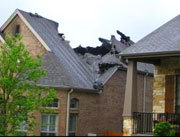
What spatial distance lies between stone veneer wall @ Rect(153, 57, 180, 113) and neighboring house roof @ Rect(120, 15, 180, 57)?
0.86 meters

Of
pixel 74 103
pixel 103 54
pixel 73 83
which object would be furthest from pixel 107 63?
pixel 74 103

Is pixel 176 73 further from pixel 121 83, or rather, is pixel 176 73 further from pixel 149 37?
pixel 121 83

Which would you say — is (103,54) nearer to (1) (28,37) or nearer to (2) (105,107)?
(2) (105,107)

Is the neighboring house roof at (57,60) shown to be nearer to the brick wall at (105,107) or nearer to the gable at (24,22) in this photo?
the gable at (24,22)

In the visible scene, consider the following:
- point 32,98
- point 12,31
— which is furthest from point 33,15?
point 32,98

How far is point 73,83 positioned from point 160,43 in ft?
34.7

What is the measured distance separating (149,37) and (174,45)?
2.29m

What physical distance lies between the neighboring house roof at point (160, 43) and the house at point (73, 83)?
8.69 metres

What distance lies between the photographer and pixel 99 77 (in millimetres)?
29484

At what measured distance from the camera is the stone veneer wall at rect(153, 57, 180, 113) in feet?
56.4

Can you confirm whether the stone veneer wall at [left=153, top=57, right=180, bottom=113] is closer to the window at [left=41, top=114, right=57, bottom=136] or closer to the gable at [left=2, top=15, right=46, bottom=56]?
the window at [left=41, top=114, right=57, bottom=136]

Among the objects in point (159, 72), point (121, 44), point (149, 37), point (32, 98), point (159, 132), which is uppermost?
point (121, 44)

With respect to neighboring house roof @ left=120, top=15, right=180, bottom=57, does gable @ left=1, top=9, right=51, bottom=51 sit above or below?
above

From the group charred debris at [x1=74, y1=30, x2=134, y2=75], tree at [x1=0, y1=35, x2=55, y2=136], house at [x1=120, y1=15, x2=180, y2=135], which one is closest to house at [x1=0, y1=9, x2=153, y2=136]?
charred debris at [x1=74, y1=30, x2=134, y2=75]
